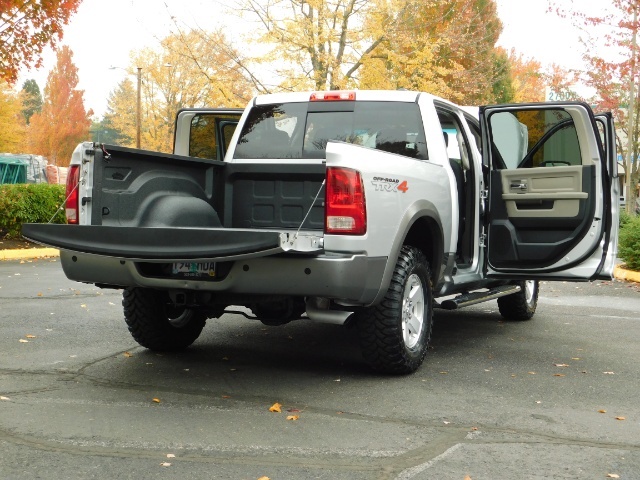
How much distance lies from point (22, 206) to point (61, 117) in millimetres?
47132

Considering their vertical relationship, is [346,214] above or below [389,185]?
below

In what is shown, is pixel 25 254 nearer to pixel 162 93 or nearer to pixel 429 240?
pixel 429 240

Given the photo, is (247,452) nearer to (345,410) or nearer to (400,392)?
(345,410)

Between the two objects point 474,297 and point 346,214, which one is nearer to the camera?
point 346,214

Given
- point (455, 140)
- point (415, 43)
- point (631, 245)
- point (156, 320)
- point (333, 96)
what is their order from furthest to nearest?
point (415, 43) → point (631, 245) → point (455, 140) → point (333, 96) → point (156, 320)

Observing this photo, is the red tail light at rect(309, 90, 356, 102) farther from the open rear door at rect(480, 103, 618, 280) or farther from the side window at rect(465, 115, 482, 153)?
the side window at rect(465, 115, 482, 153)

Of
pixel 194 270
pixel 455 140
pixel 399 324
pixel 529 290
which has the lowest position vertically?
pixel 529 290

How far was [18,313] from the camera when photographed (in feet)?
27.9

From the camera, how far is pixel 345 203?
509cm

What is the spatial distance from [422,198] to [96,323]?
3.74 metres

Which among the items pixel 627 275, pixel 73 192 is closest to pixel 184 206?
pixel 73 192

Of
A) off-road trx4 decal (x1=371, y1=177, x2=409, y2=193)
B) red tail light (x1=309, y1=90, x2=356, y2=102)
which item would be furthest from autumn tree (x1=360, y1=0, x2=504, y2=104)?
off-road trx4 decal (x1=371, y1=177, x2=409, y2=193)

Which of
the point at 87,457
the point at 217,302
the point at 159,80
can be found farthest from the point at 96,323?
the point at 159,80

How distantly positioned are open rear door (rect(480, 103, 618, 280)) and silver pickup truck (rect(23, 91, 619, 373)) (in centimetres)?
1
